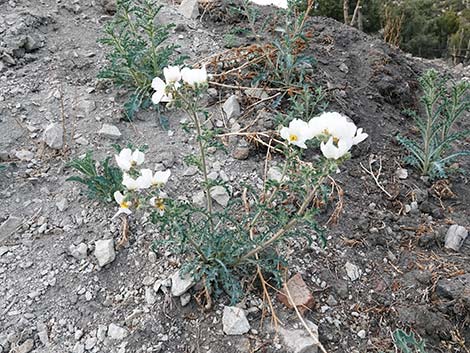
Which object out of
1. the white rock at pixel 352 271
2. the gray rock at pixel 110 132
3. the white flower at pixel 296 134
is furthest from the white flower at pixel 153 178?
the gray rock at pixel 110 132

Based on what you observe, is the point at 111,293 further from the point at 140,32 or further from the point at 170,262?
the point at 140,32

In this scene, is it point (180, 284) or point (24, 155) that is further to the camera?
point (24, 155)

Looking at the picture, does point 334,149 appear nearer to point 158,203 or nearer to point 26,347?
point 158,203

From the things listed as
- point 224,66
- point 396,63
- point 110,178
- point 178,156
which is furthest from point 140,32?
point 396,63

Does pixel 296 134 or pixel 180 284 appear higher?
pixel 296 134

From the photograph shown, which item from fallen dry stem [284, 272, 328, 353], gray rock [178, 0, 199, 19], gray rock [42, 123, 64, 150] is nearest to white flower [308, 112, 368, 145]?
fallen dry stem [284, 272, 328, 353]

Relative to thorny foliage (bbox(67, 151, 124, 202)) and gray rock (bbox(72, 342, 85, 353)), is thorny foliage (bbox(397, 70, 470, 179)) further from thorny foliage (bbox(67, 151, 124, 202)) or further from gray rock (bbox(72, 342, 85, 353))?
gray rock (bbox(72, 342, 85, 353))

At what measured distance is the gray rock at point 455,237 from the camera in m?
2.63

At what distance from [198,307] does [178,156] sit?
1.00 m

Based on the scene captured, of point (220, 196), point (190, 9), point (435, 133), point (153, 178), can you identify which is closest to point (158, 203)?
point (153, 178)

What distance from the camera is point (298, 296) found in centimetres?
222

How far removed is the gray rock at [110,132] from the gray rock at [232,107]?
0.68 m

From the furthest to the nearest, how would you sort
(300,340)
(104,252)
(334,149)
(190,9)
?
(190,9), (104,252), (300,340), (334,149)

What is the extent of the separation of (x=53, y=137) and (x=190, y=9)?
5.97ft
